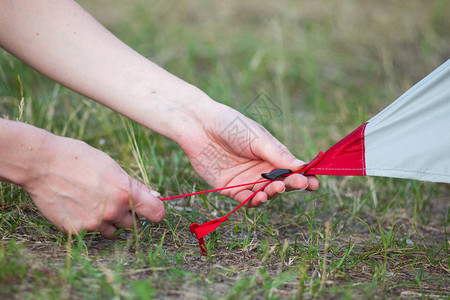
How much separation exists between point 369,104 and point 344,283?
180 centimetres

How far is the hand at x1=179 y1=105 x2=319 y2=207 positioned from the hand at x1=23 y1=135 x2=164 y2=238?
0.35 metres

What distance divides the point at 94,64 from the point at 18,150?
0.48 metres

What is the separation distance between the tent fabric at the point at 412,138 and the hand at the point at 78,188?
665 millimetres

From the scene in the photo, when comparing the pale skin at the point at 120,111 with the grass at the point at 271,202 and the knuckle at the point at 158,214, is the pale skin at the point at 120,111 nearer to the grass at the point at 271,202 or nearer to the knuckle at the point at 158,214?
the knuckle at the point at 158,214

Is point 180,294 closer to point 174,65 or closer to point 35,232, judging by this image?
point 35,232

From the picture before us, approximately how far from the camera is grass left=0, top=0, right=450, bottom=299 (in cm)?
128

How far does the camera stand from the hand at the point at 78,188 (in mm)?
1277

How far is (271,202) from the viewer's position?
1791 mm

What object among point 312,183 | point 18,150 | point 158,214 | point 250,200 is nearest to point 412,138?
point 312,183

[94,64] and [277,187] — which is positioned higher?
[94,64]

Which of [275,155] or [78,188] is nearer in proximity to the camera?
[78,188]

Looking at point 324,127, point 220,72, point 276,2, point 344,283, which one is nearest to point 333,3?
point 276,2

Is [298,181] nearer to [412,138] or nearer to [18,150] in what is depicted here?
[412,138]

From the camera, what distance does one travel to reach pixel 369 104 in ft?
9.68
